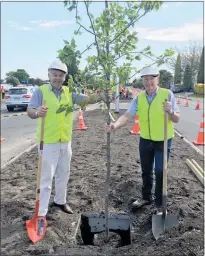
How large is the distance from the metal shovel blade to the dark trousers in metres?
0.54

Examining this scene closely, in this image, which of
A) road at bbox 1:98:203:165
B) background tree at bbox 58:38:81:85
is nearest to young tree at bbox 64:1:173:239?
background tree at bbox 58:38:81:85

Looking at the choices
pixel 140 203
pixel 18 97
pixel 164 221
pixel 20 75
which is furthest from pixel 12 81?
pixel 164 221

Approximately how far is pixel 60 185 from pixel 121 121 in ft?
3.98

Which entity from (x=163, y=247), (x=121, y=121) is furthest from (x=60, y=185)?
(x=163, y=247)

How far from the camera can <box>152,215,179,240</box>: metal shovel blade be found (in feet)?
13.4

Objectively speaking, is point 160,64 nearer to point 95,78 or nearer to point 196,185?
point 95,78

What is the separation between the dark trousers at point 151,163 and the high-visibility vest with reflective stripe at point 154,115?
0.37 feet

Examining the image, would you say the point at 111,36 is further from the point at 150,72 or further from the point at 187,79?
the point at 187,79

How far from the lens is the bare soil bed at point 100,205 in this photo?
3637mm

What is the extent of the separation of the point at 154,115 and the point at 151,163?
0.74 metres

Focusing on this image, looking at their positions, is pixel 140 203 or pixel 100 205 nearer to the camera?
pixel 140 203

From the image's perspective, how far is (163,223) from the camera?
13.7ft

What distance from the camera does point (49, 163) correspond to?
14.4 feet

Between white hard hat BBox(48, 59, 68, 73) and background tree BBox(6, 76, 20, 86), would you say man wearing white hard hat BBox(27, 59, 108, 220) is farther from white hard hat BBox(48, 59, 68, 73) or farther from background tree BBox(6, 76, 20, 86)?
background tree BBox(6, 76, 20, 86)
